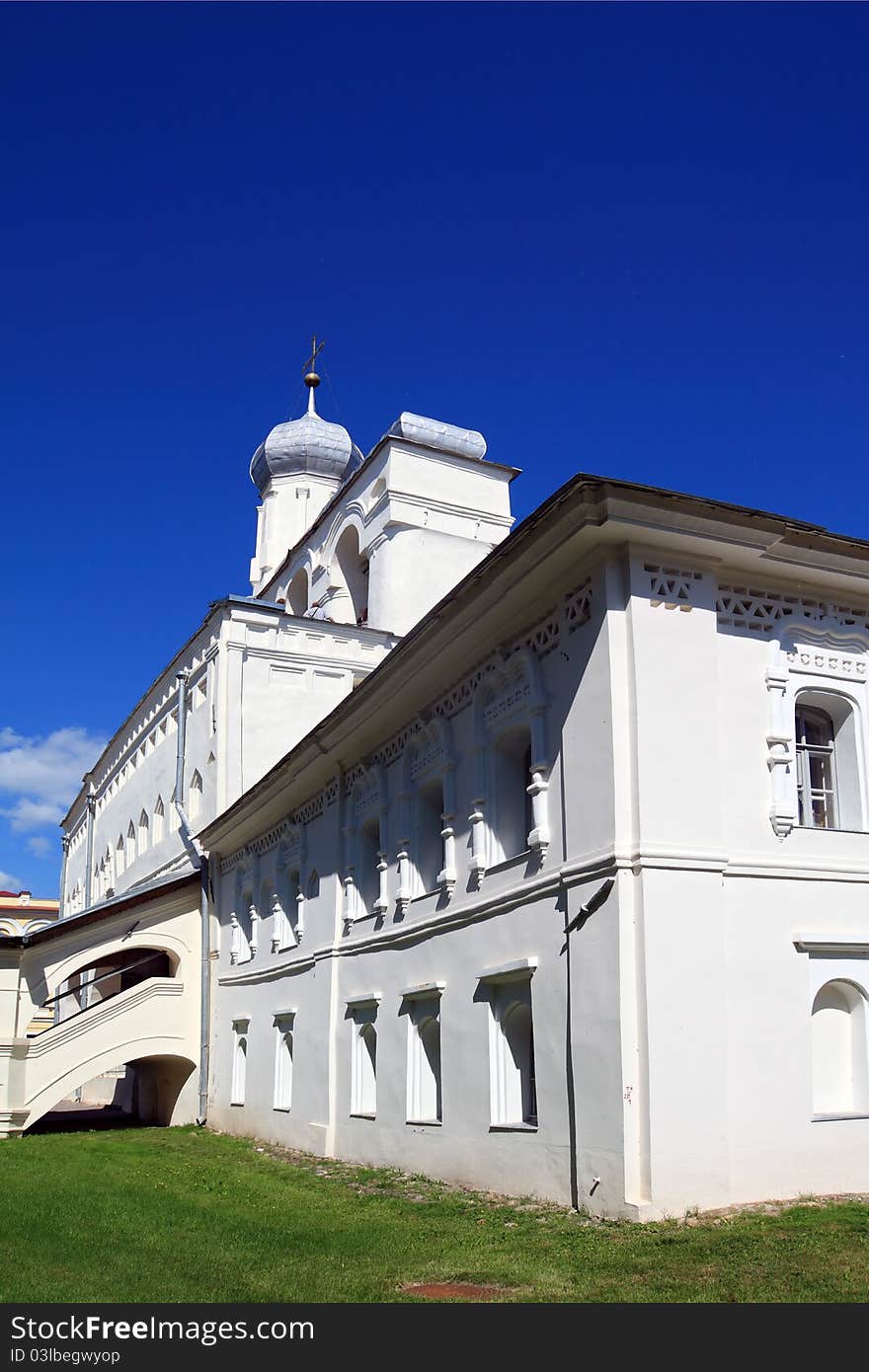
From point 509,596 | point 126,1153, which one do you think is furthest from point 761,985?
point 126,1153

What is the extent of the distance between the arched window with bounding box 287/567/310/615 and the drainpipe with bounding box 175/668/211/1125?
20.0 ft

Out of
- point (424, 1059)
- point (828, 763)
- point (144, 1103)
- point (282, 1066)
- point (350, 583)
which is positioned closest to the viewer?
point (828, 763)

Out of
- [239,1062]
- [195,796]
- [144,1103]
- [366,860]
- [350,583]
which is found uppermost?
[350,583]

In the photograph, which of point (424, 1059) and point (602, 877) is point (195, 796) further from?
point (602, 877)

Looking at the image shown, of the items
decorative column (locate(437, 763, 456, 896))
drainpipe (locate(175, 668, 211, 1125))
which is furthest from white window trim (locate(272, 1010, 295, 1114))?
decorative column (locate(437, 763, 456, 896))

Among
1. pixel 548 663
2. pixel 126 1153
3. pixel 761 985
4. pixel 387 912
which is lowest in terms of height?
pixel 126 1153

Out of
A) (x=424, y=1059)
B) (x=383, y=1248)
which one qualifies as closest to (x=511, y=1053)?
(x=424, y=1059)

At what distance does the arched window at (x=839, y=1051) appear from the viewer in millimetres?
10828

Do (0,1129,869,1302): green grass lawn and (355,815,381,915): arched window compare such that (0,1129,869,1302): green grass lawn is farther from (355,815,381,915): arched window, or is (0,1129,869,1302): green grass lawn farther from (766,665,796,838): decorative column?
(355,815,381,915): arched window

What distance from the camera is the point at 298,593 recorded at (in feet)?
111

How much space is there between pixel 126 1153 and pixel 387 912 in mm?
5691

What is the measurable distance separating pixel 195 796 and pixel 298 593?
8.57 meters
